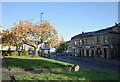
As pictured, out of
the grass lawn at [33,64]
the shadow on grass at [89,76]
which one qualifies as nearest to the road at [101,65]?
the grass lawn at [33,64]

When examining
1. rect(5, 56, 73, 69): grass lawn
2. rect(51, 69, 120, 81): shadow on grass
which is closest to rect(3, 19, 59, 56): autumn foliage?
rect(5, 56, 73, 69): grass lawn

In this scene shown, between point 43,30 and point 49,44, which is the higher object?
point 43,30

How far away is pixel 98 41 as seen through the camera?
103 feet

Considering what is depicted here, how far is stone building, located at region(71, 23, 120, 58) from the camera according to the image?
28470 mm

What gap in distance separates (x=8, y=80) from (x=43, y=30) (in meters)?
16.6

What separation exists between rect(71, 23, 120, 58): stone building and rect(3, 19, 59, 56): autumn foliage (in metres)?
11.0

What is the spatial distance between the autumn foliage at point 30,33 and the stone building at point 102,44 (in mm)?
10964

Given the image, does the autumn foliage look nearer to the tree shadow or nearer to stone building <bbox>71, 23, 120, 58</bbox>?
stone building <bbox>71, 23, 120, 58</bbox>

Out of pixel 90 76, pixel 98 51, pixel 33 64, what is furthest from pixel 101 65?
pixel 98 51

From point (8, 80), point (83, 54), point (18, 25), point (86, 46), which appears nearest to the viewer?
point (8, 80)

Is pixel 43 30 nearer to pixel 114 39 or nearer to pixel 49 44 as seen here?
pixel 49 44

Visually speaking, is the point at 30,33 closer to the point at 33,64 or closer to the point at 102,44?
the point at 33,64

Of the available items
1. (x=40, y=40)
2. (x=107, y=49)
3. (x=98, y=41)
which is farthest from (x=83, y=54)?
(x=40, y=40)

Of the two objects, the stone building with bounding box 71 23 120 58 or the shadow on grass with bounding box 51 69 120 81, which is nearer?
the shadow on grass with bounding box 51 69 120 81
